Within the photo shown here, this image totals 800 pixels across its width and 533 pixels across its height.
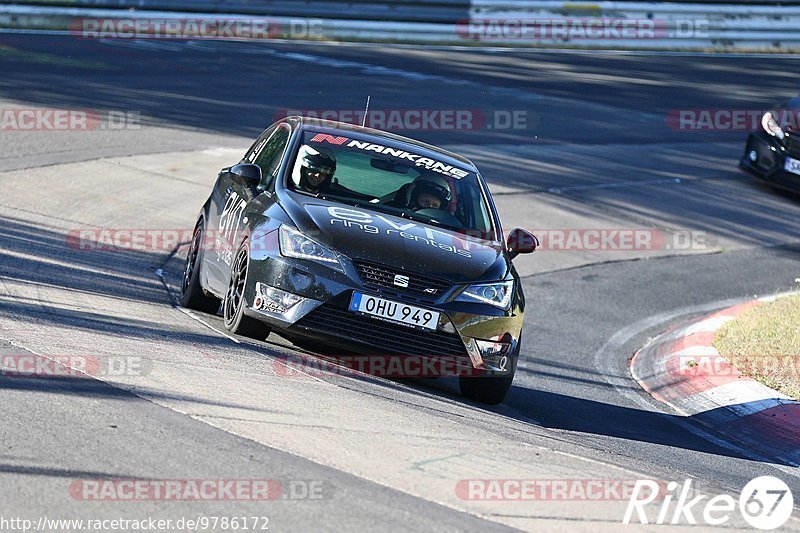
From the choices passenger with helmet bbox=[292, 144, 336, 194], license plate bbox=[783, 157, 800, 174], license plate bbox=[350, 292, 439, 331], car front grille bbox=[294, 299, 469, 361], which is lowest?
license plate bbox=[783, 157, 800, 174]

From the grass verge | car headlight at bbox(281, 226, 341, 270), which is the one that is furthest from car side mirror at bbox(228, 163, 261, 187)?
the grass verge

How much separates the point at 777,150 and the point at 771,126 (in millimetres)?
489

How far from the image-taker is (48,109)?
1689cm

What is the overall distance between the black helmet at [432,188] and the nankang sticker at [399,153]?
3.7 inches

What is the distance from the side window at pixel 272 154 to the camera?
8.85 meters

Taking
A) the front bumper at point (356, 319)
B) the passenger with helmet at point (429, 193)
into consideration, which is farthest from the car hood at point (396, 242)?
the passenger with helmet at point (429, 193)

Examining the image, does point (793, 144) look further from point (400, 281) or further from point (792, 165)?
point (400, 281)

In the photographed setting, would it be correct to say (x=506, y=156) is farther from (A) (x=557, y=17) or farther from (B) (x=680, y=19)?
(B) (x=680, y=19)

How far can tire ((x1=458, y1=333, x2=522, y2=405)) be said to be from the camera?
26.5 ft

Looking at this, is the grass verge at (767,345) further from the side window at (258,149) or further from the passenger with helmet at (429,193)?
the side window at (258,149)

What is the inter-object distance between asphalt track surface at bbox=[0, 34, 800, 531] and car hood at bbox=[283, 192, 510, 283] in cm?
78

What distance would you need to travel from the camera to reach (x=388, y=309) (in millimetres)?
7562

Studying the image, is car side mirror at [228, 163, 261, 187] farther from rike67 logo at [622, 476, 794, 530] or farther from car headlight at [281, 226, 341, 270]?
rike67 logo at [622, 476, 794, 530]

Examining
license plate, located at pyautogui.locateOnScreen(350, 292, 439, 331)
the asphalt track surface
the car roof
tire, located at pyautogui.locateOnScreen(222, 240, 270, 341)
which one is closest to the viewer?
the asphalt track surface
